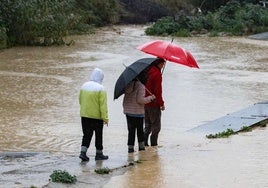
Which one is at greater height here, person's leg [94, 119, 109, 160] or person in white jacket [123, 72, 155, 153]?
person in white jacket [123, 72, 155, 153]

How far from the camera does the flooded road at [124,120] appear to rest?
7.95m

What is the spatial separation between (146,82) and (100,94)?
3.54ft

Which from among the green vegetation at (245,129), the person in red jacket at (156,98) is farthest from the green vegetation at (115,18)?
the person in red jacket at (156,98)

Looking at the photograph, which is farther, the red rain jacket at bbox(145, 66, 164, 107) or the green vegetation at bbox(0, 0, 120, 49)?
the green vegetation at bbox(0, 0, 120, 49)

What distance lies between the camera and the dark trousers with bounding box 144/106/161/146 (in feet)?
32.2

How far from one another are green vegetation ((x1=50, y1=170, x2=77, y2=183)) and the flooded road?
14cm

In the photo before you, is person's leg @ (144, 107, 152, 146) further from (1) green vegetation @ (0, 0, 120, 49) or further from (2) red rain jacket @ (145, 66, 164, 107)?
(1) green vegetation @ (0, 0, 120, 49)

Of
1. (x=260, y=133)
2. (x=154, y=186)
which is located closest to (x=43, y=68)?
(x=260, y=133)

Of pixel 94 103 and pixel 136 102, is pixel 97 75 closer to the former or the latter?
pixel 94 103

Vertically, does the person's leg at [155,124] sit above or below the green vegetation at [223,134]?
above

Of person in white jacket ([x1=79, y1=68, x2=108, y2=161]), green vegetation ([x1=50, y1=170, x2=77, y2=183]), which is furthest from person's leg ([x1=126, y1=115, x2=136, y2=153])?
green vegetation ([x1=50, y1=170, x2=77, y2=183])

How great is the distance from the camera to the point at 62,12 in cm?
3306

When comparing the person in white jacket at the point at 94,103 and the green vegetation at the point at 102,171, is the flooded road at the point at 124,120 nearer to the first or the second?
the green vegetation at the point at 102,171

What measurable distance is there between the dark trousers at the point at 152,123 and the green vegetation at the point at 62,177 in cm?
276
